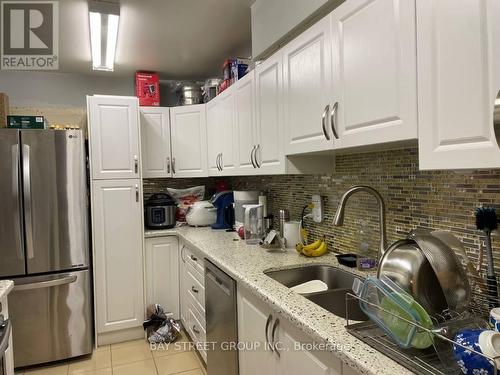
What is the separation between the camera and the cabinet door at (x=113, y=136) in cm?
281

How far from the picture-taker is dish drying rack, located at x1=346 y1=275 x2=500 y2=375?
0.81 metres

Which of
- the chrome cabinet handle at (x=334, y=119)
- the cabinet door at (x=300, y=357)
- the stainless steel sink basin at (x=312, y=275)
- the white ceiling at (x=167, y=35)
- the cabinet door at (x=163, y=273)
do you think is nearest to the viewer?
the cabinet door at (x=300, y=357)

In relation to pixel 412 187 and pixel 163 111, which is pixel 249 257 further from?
pixel 163 111

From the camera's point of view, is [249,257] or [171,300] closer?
[249,257]

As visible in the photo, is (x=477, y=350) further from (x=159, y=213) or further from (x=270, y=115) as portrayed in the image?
(x=159, y=213)

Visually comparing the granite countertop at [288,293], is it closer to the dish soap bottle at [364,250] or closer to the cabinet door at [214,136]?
the dish soap bottle at [364,250]

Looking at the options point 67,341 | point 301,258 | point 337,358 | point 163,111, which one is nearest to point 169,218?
point 163,111

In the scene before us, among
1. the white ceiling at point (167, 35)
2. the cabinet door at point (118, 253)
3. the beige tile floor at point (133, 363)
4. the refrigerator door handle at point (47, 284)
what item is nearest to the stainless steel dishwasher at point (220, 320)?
the beige tile floor at point (133, 363)

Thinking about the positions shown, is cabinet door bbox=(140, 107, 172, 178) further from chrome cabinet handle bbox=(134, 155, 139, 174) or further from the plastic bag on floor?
the plastic bag on floor

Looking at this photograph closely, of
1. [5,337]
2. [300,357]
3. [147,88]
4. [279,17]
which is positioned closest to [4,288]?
Answer: [5,337]

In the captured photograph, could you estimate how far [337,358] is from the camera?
1.00 meters

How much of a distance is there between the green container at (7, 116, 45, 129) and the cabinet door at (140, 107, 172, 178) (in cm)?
90

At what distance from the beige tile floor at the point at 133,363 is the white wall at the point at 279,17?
7.41 feet

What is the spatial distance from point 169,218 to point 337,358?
2497mm
